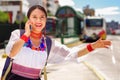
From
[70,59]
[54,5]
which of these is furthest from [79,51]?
[54,5]

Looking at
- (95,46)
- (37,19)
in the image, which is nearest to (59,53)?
(95,46)

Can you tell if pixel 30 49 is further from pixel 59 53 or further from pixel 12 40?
pixel 59 53

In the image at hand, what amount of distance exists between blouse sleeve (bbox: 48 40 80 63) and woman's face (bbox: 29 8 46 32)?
31cm

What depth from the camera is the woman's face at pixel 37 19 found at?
365 centimetres

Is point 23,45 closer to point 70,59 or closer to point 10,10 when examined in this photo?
point 70,59

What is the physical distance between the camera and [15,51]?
356 cm

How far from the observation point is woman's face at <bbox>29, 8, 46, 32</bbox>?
12.0 ft

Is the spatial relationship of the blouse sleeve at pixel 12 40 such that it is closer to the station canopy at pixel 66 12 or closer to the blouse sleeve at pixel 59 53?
the blouse sleeve at pixel 59 53

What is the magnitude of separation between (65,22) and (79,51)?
188ft

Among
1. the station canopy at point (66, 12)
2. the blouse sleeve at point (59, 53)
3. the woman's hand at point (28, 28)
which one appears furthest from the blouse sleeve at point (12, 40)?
the station canopy at point (66, 12)

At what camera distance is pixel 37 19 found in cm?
366

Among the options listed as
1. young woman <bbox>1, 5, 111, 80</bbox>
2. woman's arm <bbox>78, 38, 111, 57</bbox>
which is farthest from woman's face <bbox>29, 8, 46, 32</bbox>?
woman's arm <bbox>78, 38, 111, 57</bbox>

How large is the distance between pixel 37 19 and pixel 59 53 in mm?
495

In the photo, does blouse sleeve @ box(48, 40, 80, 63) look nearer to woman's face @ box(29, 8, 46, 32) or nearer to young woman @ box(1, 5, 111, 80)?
young woman @ box(1, 5, 111, 80)
